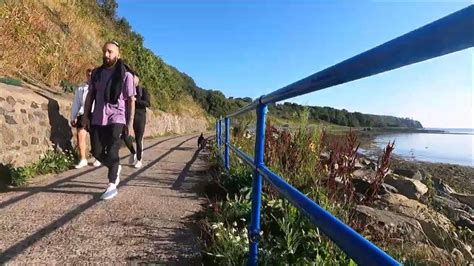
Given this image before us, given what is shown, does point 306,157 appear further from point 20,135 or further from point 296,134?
point 20,135

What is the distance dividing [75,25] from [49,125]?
8.14 metres

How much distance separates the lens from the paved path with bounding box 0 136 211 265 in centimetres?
286

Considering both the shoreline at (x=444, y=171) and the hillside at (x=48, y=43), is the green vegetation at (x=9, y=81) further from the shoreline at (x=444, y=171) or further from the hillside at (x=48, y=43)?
the shoreline at (x=444, y=171)

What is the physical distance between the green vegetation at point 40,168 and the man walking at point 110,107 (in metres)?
1.20

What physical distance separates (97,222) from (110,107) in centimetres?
135

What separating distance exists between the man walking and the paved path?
0.44 m

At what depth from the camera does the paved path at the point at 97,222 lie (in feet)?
9.37

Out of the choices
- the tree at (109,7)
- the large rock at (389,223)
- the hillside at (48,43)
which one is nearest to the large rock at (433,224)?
the large rock at (389,223)

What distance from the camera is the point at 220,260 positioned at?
2.66 meters

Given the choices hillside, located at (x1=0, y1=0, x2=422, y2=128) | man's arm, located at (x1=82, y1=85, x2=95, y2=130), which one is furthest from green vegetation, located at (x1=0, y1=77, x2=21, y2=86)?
man's arm, located at (x1=82, y1=85, x2=95, y2=130)

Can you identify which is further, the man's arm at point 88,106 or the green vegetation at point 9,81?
the green vegetation at point 9,81

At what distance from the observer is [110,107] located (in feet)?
14.6

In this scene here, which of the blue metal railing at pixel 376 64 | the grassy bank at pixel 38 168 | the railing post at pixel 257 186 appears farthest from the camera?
the grassy bank at pixel 38 168

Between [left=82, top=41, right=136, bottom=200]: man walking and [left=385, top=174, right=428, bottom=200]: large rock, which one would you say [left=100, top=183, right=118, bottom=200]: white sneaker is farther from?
[left=385, top=174, right=428, bottom=200]: large rock
